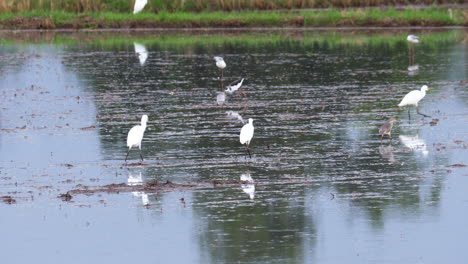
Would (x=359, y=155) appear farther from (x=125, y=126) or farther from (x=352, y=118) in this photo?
(x=125, y=126)

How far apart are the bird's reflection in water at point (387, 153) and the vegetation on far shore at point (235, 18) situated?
26.8 m

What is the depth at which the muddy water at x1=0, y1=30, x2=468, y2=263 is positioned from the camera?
36.7ft

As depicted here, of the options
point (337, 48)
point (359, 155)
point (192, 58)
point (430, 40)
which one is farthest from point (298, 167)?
point (430, 40)

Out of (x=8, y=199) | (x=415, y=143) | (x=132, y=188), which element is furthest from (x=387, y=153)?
(x=8, y=199)

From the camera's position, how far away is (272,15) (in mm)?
44094

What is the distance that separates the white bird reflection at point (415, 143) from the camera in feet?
53.1

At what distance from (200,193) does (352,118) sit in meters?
6.82

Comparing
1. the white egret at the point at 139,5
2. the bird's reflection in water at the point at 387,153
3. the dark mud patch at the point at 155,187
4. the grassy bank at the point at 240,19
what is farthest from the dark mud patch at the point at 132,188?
the white egret at the point at 139,5

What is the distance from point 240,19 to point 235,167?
Answer: 29.8m

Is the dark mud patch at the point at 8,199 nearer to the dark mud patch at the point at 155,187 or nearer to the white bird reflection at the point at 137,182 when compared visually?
the dark mud patch at the point at 155,187

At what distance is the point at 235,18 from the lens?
44.4 metres

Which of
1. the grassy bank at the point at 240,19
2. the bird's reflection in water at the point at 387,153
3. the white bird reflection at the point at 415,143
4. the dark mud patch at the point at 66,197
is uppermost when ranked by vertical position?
the grassy bank at the point at 240,19

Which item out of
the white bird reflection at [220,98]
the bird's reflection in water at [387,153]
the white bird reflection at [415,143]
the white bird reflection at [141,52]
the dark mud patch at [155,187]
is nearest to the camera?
the dark mud patch at [155,187]

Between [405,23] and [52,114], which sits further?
[405,23]
